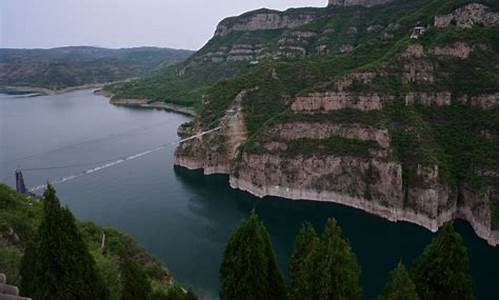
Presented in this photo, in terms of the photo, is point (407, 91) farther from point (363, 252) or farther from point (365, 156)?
point (363, 252)

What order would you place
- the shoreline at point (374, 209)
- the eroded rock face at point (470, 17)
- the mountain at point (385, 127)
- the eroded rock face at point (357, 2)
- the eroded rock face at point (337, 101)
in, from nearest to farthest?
the shoreline at point (374, 209) → the mountain at point (385, 127) → the eroded rock face at point (337, 101) → the eroded rock face at point (470, 17) → the eroded rock face at point (357, 2)

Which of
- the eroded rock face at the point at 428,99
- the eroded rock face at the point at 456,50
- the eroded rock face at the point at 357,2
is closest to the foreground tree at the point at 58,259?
the eroded rock face at the point at 428,99

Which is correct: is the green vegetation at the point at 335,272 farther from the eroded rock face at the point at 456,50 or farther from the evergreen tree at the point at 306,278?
the eroded rock face at the point at 456,50

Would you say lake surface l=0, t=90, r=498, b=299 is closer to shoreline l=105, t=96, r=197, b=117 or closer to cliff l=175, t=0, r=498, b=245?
cliff l=175, t=0, r=498, b=245

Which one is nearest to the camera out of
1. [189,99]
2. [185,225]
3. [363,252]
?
[363,252]

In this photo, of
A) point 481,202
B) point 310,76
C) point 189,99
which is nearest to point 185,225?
point 481,202

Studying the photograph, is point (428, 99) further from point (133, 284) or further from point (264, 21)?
point (264, 21)

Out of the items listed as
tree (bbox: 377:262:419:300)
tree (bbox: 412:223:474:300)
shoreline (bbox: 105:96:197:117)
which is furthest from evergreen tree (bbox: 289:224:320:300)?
shoreline (bbox: 105:96:197:117)
